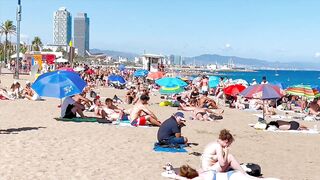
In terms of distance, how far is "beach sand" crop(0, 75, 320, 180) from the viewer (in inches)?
279

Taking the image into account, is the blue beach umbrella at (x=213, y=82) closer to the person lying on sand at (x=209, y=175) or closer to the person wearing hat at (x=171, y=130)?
the person wearing hat at (x=171, y=130)

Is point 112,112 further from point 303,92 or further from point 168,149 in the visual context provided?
point 303,92

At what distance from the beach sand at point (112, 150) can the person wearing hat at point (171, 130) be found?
359 millimetres

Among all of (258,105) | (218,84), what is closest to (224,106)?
(258,105)

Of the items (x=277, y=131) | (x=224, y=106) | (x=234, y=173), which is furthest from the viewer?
(x=224, y=106)

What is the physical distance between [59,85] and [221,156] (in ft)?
20.1

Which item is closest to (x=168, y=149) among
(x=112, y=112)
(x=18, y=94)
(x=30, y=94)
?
(x=112, y=112)

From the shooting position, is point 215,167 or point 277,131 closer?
point 215,167

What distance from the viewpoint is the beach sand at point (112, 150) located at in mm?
7086

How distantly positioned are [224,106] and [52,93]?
37.2 ft

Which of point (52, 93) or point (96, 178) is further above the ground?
point (52, 93)

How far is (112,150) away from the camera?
8812 mm

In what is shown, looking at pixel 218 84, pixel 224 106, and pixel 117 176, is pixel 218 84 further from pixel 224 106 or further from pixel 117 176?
pixel 117 176

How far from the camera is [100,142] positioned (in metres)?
9.59
